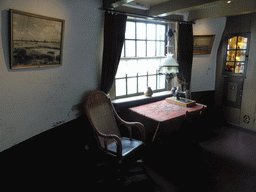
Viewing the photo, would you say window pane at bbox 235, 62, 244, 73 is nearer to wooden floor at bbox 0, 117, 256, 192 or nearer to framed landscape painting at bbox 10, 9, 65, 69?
wooden floor at bbox 0, 117, 256, 192

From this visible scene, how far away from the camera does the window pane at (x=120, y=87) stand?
3838mm

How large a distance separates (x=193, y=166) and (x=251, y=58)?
2.99 m

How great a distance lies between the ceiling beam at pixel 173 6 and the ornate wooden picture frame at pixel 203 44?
148cm

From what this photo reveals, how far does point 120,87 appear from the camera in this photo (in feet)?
12.8

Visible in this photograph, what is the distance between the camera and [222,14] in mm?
3951

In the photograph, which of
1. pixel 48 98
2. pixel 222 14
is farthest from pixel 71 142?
pixel 222 14

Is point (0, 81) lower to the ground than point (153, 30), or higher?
lower

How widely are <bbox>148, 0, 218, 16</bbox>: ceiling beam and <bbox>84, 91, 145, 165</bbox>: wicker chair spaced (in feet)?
6.34

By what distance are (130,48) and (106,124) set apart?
5.35 feet

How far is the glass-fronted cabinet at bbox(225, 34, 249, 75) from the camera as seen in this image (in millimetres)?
4590

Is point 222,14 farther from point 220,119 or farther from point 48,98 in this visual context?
point 48,98

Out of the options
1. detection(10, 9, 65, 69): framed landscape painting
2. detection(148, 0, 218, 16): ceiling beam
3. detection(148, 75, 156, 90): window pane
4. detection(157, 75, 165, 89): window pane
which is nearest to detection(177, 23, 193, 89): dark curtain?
detection(157, 75, 165, 89): window pane

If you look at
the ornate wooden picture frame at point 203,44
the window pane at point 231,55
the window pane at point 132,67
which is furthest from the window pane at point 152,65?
the window pane at point 231,55

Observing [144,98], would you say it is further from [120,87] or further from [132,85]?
[120,87]
